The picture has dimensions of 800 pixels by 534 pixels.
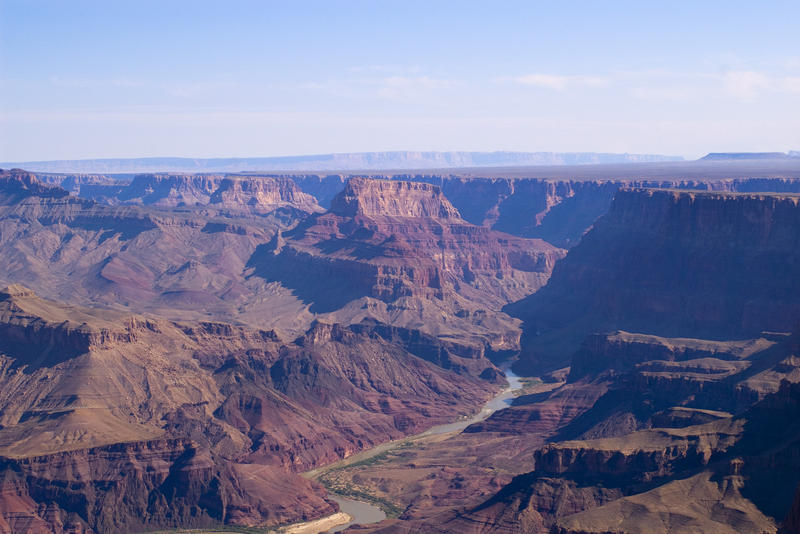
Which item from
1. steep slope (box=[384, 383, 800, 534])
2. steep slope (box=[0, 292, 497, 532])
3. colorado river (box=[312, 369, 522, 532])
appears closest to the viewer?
steep slope (box=[384, 383, 800, 534])

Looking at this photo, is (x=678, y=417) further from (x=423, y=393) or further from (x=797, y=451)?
(x=423, y=393)

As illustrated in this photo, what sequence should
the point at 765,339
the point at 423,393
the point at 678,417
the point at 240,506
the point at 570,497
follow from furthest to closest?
the point at 423,393 < the point at 765,339 < the point at 240,506 < the point at 678,417 < the point at 570,497

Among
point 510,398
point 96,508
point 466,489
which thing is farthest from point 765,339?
point 96,508

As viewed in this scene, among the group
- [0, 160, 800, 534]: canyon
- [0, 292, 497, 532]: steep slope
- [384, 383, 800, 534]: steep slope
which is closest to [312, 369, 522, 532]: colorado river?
[0, 160, 800, 534]: canyon

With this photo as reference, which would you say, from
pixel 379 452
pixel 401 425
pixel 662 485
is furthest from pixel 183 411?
pixel 662 485

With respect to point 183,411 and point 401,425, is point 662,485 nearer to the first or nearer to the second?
point 183,411

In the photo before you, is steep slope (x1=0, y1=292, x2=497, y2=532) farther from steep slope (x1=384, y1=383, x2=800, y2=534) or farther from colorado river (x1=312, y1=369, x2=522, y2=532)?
steep slope (x1=384, y1=383, x2=800, y2=534)
